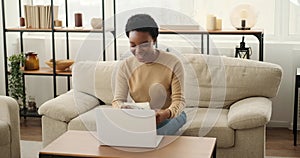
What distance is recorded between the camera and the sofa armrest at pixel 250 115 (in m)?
3.36

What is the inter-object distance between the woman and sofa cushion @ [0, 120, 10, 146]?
33.9 inches

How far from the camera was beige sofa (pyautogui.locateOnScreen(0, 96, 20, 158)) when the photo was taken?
3490 mm

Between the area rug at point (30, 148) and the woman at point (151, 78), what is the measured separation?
4.23ft

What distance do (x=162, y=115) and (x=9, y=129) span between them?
1.18 metres

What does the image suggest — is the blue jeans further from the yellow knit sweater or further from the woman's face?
the woman's face

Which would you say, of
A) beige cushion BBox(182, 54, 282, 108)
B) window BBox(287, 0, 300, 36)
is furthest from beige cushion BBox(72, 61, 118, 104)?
window BBox(287, 0, 300, 36)

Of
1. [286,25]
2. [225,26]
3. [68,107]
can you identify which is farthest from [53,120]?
[286,25]

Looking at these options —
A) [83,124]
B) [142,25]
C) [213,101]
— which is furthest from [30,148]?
[142,25]

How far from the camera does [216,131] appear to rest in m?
3.43

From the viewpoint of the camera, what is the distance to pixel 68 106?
375 centimetres

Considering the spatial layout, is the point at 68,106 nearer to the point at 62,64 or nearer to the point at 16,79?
the point at 62,64

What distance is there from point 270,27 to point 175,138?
2.42 meters

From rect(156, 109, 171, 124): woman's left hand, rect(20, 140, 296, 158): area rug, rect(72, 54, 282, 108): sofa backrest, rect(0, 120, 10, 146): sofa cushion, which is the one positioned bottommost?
rect(20, 140, 296, 158): area rug

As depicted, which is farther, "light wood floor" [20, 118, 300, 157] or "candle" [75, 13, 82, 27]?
"candle" [75, 13, 82, 27]
